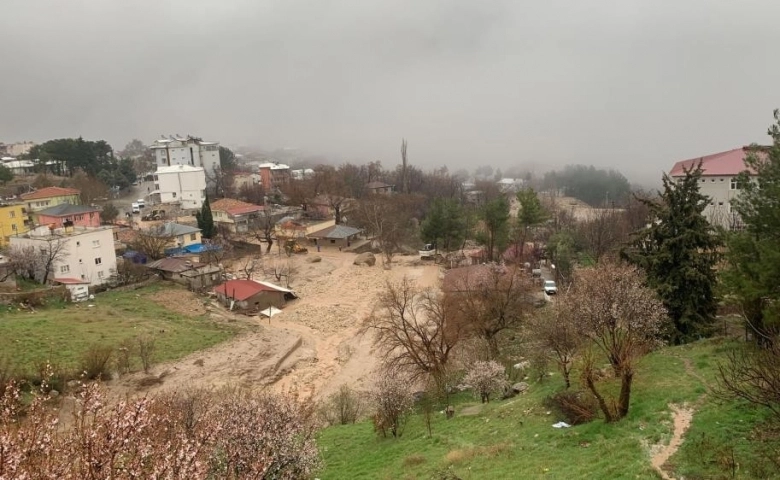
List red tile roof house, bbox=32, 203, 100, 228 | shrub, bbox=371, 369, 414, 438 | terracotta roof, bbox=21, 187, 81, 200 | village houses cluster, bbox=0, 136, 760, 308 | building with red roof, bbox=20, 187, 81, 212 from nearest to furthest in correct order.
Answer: shrub, bbox=371, 369, 414, 438 < village houses cluster, bbox=0, 136, 760, 308 < red tile roof house, bbox=32, 203, 100, 228 < building with red roof, bbox=20, 187, 81, 212 < terracotta roof, bbox=21, 187, 81, 200

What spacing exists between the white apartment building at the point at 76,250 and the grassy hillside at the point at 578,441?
2681 centimetres

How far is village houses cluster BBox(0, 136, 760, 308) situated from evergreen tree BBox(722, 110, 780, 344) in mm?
1194

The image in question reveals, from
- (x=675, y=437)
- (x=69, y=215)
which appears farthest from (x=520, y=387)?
(x=69, y=215)

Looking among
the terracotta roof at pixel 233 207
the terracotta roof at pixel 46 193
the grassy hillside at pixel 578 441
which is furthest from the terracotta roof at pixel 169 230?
the grassy hillside at pixel 578 441

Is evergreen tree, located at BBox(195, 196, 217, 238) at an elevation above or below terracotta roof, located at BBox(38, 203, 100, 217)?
below

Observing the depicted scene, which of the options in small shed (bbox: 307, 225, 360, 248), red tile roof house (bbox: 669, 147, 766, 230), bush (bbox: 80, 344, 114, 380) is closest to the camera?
bush (bbox: 80, 344, 114, 380)

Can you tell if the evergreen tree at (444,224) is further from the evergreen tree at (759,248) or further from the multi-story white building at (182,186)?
the multi-story white building at (182,186)

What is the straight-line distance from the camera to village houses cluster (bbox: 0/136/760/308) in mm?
35250

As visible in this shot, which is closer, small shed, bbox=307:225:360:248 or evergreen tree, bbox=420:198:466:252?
evergreen tree, bbox=420:198:466:252

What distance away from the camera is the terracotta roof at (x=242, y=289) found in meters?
35.0

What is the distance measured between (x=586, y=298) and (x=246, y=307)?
24491 millimetres

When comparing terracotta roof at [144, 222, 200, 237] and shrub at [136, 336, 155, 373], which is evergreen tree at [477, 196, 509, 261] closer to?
terracotta roof at [144, 222, 200, 237]

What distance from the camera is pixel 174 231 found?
1921 inches

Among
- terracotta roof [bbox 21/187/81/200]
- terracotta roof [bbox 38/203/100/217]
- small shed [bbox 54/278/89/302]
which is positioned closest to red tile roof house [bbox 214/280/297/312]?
small shed [bbox 54/278/89/302]
